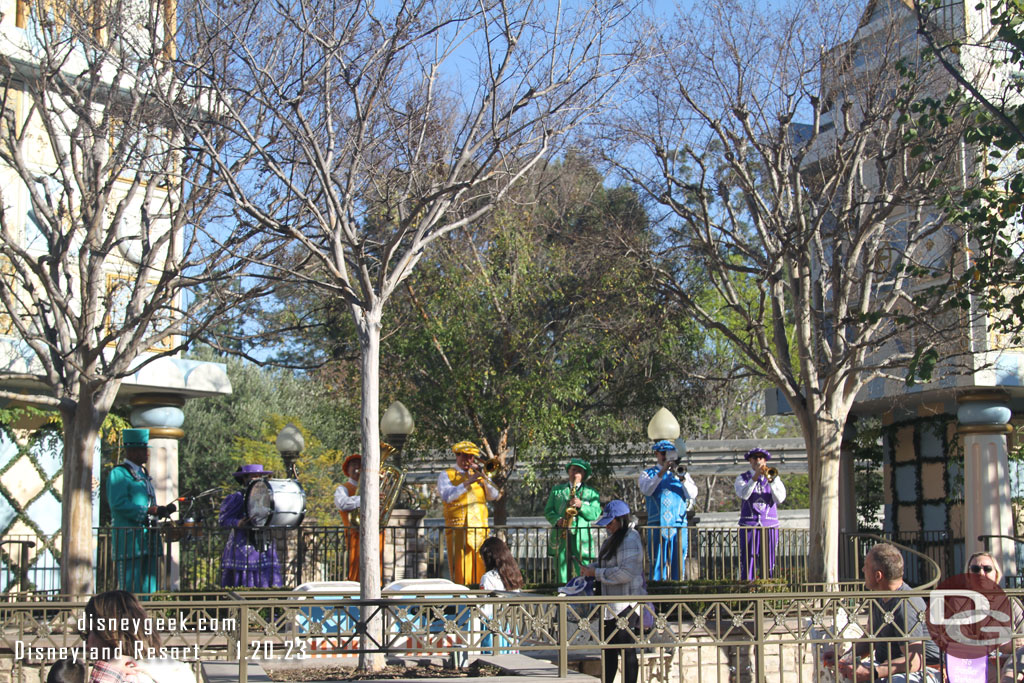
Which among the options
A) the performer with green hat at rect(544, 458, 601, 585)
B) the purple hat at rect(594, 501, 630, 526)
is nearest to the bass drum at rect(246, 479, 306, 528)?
the performer with green hat at rect(544, 458, 601, 585)

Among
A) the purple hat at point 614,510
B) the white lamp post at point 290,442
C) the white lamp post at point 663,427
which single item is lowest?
the purple hat at point 614,510

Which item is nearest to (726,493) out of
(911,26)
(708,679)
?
(911,26)

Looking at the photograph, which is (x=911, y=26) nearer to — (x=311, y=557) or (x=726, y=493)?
(x=311, y=557)

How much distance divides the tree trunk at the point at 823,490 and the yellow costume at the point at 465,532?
167 inches

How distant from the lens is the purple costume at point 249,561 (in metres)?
15.0

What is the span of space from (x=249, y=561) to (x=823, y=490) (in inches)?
292

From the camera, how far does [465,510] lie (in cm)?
1492

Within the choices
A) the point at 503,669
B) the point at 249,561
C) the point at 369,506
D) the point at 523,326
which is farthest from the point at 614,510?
the point at 523,326

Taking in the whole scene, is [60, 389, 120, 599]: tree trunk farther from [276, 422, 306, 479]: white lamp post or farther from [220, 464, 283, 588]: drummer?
[276, 422, 306, 479]: white lamp post

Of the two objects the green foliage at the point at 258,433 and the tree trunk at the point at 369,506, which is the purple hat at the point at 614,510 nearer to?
the tree trunk at the point at 369,506

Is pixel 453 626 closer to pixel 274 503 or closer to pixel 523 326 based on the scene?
pixel 274 503

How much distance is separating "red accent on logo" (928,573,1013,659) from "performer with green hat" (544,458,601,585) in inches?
254

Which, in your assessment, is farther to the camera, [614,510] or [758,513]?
[758,513]

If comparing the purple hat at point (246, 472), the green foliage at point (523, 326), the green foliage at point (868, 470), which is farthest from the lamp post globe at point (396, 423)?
the green foliage at point (868, 470)
